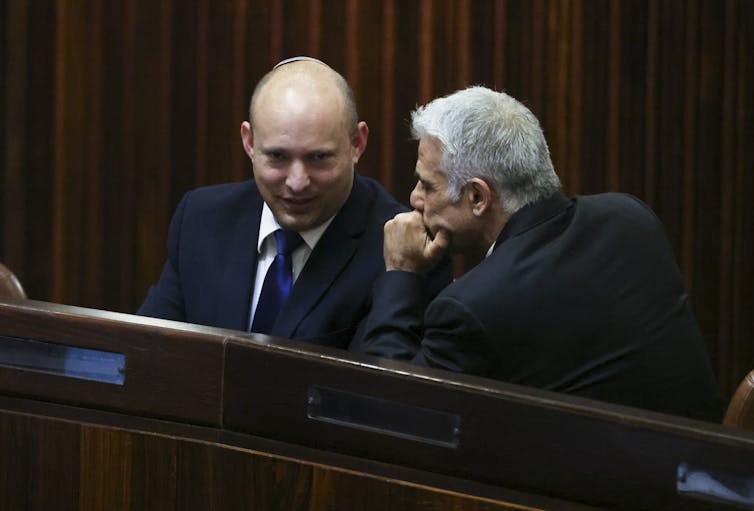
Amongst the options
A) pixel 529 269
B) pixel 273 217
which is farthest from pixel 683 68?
pixel 529 269

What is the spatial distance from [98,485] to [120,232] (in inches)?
88.1

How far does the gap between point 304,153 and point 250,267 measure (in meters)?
0.25

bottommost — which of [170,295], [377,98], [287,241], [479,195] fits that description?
[170,295]

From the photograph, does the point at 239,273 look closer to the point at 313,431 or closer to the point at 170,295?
the point at 170,295

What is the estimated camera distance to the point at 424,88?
3.55 meters

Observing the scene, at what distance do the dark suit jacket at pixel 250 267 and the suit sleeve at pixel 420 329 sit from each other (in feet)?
A: 0.33

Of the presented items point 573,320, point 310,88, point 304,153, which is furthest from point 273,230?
point 573,320

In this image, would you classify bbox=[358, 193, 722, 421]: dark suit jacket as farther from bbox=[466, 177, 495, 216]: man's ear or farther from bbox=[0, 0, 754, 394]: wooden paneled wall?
bbox=[0, 0, 754, 394]: wooden paneled wall

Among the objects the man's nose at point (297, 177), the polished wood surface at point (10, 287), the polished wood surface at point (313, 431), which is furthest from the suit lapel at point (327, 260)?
the polished wood surface at point (313, 431)

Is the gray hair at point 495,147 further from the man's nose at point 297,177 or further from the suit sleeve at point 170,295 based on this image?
the suit sleeve at point 170,295

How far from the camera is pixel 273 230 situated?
251 centimetres

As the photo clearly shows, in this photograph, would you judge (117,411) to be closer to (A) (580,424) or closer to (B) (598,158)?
(A) (580,424)

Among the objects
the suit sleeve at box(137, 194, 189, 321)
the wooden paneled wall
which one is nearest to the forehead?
the suit sleeve at box(137, 194, 189, 321)

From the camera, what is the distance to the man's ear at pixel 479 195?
2.13 metres
